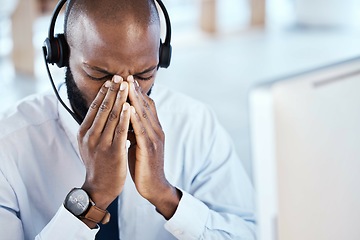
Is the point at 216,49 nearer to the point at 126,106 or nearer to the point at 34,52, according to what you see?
the point at 34,52

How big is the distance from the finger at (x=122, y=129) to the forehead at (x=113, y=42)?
16cm

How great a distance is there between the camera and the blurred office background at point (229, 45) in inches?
165

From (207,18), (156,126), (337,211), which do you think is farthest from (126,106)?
(207,18)

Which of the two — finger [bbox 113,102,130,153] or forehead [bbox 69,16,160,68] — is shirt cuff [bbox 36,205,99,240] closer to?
finger [bbox 113,102,130,153]

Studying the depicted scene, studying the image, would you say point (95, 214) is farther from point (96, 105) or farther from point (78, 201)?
point (96, 105)

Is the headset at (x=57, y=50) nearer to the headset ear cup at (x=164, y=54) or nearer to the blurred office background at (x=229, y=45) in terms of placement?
the headset ear cup at (x=164, y=54)

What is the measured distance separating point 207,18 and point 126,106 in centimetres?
488

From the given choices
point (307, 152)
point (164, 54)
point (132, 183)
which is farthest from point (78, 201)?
point (307, 152)

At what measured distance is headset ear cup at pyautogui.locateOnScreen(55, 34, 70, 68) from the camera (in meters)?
1.28

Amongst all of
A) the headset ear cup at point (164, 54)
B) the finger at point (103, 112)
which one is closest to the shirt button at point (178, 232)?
the finger at point (103, 112)

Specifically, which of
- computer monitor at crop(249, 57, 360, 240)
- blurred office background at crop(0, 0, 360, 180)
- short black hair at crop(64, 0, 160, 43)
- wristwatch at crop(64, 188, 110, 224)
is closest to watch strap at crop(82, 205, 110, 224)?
wristwatch at crop(64, 188, 110, 224)

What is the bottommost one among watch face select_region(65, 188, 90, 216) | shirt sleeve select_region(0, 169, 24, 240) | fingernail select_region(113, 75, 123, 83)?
shirt sleeve select_region(0, 169, 24, 240)

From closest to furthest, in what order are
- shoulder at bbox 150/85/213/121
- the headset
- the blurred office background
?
the headset < shoulder at bbox 150/85/213/121 < the blurred office background

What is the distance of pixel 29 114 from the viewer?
1345 mm
